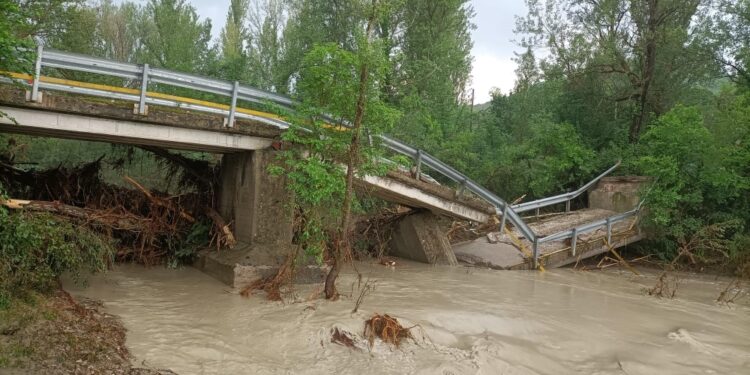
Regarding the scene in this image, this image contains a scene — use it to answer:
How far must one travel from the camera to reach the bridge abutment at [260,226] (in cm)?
1030

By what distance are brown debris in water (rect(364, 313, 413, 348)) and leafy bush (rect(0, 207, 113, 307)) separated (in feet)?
14.9

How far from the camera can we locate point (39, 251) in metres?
8.06

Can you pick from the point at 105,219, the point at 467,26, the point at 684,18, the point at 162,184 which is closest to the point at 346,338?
the point at 105,219

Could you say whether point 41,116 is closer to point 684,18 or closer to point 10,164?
point 10,164

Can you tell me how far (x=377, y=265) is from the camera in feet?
47.5

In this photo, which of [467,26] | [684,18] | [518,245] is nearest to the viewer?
[518,245]

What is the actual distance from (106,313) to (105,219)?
131 inches

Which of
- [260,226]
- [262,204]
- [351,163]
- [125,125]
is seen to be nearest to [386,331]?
[351,163]

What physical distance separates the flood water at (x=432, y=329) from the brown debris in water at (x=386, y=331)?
0.49ft

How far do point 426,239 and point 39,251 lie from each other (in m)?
9.72

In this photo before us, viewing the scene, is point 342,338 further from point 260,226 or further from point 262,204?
point 262,204

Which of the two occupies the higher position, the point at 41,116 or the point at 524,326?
the point at 41,116

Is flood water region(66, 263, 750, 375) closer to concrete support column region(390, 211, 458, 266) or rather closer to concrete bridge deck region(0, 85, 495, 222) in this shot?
concrete bridge deck region(0, 85, 495, 222)

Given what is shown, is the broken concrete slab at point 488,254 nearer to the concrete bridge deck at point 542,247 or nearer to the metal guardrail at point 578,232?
the concrete bridge deck at point 542,247
